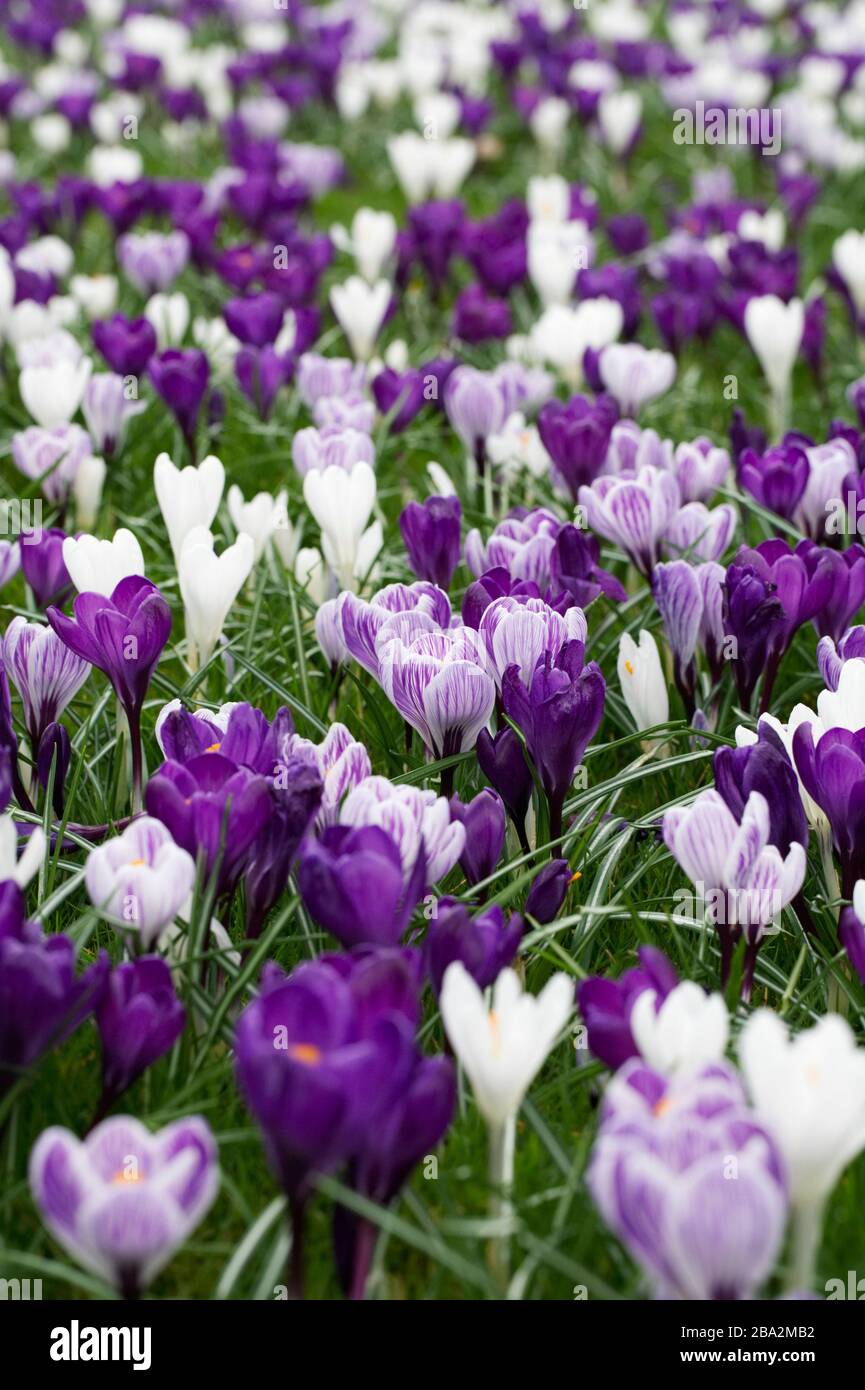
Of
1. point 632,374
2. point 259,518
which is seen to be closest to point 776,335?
point 632,374

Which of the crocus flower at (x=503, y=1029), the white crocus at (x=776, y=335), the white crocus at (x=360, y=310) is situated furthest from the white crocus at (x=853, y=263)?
the crocus flower at (x=503, y=1029)

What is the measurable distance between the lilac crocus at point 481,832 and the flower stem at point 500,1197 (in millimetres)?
458

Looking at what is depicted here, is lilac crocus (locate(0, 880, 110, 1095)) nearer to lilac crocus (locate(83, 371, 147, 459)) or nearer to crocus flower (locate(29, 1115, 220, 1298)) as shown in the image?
crocus flower (locate(29, 1115, 220, 1298))

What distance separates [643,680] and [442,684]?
0.50 m

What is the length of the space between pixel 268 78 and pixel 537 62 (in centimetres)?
152

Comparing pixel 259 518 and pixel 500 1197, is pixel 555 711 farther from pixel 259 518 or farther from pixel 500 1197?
pixel 259 518

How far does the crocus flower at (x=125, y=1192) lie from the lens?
1530 mm

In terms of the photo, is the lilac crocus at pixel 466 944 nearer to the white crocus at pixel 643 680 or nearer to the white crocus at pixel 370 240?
the white crocus at pixel 643 680

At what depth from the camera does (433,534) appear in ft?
9.88

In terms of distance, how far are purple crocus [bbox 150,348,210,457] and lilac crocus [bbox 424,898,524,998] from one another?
2186 mm

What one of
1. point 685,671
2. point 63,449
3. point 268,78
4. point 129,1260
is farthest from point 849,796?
point 268,78

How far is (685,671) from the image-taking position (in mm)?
2840
